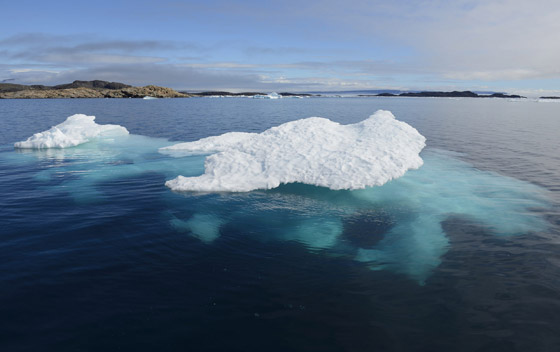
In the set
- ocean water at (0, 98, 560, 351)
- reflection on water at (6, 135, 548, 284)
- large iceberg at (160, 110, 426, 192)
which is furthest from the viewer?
large iceberg at (160, 110, 426, 192)

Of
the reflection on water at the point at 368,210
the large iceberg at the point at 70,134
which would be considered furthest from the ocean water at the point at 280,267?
the large iceberg at the point at 70,134

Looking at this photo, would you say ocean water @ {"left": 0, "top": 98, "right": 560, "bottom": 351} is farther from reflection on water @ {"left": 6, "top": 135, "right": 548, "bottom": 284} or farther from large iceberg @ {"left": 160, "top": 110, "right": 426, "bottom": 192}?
large iceberg @ {"left": 160, "top": 110, "right": 426, "bottom": 192}

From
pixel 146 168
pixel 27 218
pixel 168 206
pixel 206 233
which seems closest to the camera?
pixel 206 233

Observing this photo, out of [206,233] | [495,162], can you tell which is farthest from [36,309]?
[495,162]

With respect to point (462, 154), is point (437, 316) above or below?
below

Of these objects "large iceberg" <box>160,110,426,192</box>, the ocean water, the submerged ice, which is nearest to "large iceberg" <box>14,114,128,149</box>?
the submerged ice

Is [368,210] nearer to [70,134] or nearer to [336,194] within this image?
[336,194]

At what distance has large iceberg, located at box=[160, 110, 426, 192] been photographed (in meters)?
15.1

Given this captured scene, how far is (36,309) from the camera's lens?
7.10 meters

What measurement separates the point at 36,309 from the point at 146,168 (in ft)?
45.9

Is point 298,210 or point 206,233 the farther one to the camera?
point 298,210

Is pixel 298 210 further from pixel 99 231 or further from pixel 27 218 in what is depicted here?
pixel 27 218

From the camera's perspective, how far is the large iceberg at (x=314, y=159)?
15.1 meters

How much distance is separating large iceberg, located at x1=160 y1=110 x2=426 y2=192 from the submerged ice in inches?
2.2
